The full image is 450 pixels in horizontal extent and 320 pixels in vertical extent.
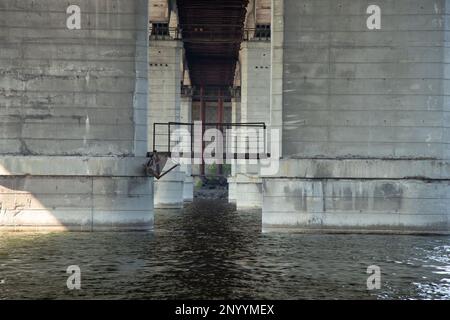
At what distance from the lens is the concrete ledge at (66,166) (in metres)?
27.0

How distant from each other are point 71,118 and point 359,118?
1198cm

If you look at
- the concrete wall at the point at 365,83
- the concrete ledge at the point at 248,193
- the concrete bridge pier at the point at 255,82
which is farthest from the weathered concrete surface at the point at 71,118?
the concrete ledge at the point at 248,193

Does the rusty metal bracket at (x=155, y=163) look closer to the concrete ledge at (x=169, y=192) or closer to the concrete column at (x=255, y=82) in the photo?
the concrete ledge at (x=169, y=192)

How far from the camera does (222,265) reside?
19656mm

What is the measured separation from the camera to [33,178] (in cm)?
2719

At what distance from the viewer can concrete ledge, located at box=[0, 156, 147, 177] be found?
2698cm

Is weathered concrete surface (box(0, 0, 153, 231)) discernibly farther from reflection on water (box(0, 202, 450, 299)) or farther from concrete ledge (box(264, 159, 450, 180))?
concrete ledge (box(264, 159, 450, 180))

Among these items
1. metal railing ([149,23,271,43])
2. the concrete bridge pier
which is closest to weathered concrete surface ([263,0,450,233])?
metal railing ([149,23,271,43])
